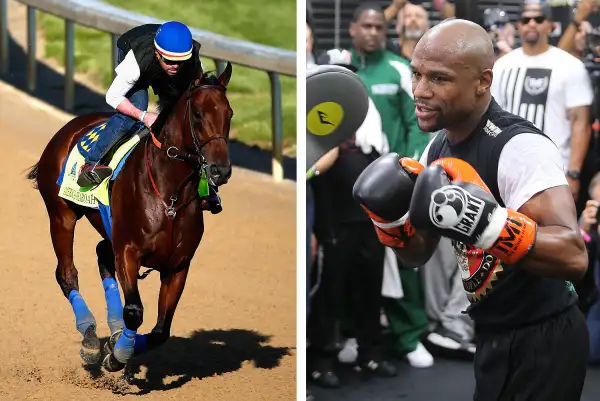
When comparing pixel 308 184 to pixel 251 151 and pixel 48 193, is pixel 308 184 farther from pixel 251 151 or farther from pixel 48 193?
pixel 48 193

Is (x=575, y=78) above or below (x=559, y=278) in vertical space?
above

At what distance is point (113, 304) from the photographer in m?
3.58

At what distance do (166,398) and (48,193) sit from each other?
929 mm

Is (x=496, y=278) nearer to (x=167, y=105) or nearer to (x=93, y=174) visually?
(x=167, y=105)

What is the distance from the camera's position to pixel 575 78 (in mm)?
3670

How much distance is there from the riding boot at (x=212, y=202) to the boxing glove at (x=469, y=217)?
1147 mm

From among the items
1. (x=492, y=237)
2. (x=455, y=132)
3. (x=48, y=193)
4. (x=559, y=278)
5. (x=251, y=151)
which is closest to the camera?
(x=492, y=237)

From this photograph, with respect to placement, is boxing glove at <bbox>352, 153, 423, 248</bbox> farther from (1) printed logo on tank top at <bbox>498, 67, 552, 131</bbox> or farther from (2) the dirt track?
(2) the dirt track

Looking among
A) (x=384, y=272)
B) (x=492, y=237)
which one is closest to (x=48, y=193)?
(x=384, y=272)

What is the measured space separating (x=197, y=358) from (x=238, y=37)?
1337 millimetres

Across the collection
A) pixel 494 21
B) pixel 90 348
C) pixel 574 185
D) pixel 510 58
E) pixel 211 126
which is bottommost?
pixel 90 348

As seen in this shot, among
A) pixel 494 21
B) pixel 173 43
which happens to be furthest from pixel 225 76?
pixel 494 21

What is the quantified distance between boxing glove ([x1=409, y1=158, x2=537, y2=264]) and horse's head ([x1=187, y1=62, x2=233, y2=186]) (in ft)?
2.97

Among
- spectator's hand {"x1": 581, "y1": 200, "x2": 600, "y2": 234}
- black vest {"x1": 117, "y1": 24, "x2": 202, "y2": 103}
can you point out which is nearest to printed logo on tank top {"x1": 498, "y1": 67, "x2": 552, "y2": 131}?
spectator's hand {"x1": 581, "y1": 200, "x2": 600, "y2": 234}
